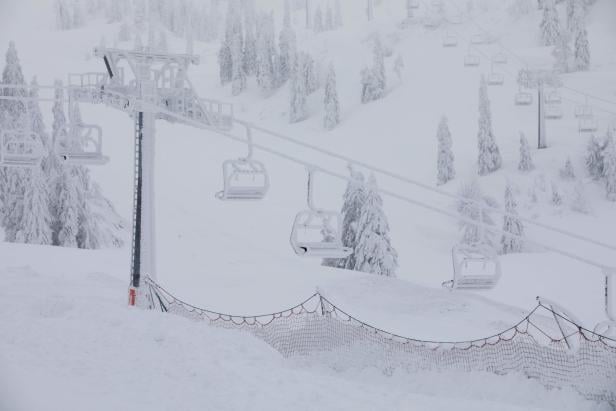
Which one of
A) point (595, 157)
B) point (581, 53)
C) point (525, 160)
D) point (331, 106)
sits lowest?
point (525, 160)

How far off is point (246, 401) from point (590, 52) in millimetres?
50971

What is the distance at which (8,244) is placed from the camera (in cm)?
2027

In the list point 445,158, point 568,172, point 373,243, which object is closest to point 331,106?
point 445,158

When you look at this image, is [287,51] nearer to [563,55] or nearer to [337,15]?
[337,15]

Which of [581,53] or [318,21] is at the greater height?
[318,21]

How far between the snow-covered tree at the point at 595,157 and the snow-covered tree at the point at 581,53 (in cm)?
1500

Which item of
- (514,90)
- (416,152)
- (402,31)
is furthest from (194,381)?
(402,31)

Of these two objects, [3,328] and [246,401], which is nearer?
[246,401]

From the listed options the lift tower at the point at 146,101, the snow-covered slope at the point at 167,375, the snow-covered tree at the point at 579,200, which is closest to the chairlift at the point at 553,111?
the snow-covered tree at the point at 579,200

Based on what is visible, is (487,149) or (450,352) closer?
(450,352)

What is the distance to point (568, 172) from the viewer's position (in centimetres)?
3719

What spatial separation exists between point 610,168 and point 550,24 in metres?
21.6

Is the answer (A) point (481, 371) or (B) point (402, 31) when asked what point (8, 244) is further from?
(B) point (402, 31)

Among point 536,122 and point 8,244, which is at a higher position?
point 536,122
